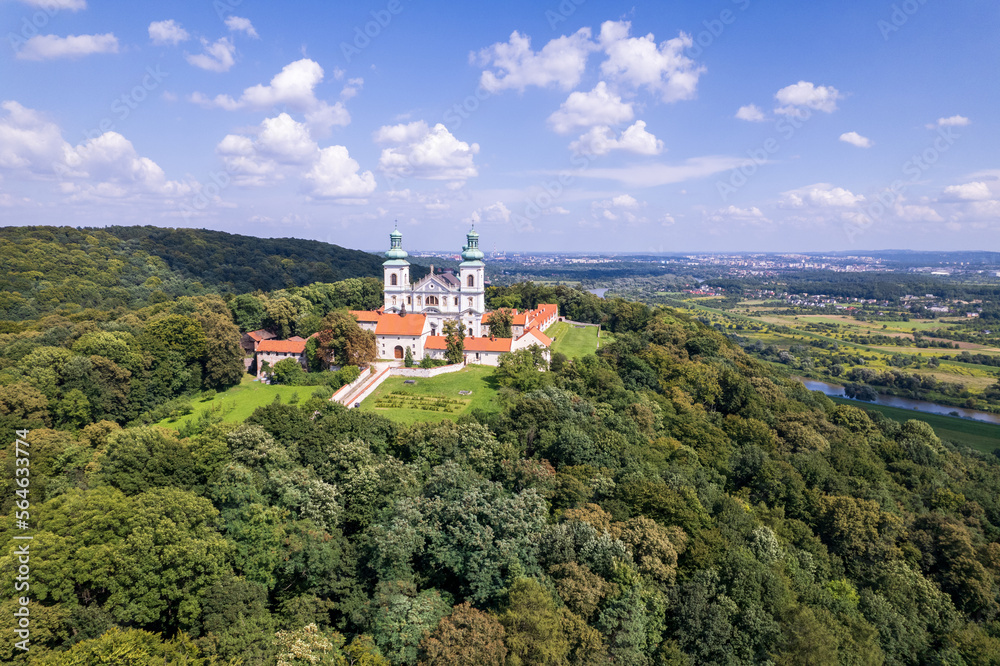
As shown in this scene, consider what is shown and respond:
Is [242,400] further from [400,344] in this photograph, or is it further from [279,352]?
[400,344]

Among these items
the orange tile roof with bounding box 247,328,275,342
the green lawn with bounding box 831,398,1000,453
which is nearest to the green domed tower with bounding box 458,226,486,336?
the orange tile roof with bounding box 247,328,275,342

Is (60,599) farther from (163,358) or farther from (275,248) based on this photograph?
(275,248)

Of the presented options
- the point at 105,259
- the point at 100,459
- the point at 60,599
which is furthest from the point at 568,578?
the point at 105,259

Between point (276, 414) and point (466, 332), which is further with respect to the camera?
point (466, 332)

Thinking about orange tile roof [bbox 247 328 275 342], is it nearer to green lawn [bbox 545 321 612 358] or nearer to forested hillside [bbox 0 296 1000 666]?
forested hillside [bbox 0 296 1000 666]

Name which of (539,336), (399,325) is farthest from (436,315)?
(539,336)
